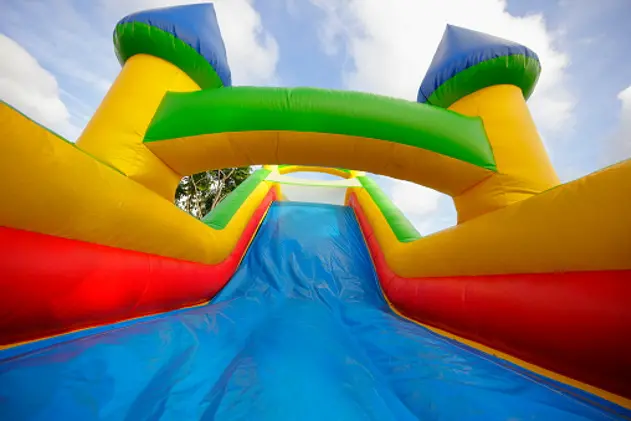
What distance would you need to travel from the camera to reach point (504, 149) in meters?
1.35

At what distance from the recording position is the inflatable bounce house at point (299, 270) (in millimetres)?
647

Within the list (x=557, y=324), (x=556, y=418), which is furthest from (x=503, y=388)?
(x=557, y=324)

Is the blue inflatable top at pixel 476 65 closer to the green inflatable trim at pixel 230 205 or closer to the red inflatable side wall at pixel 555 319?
the red inflatable side wall at pixel 555 319

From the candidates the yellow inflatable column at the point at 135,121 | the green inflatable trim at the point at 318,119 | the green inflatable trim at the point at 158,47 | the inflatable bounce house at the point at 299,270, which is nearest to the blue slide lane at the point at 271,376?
the inflatable bounce house at the point at 299,270

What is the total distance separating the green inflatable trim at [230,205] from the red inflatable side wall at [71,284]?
72 centimetres

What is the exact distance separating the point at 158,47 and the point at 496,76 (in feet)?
6.22

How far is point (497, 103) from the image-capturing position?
57.2 inches

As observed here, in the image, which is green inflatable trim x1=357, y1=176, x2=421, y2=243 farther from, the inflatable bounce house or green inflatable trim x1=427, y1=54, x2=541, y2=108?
green inflatable trim x1=427, y1=54, x2=541, y2=108

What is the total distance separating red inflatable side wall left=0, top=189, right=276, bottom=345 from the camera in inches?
27.2

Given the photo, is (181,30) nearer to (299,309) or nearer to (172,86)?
(172,86)

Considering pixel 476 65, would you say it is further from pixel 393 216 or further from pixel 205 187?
pixel 205 187

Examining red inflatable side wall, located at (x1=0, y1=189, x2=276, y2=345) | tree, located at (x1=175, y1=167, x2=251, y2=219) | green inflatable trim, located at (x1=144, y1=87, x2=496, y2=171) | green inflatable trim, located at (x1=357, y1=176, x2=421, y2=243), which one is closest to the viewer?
red inflatable side wall, located at (x1=0, y1=189, x2=276, y2=345)

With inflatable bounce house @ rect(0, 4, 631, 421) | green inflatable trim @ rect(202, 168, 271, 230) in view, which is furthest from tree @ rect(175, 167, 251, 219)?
inflatable bounce house @ rect(0, 4, 631, 421)

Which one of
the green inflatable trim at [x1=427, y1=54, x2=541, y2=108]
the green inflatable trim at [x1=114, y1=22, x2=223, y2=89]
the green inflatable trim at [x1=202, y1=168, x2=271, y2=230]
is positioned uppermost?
the green inflatable trim at [x1=427, y1=54, x2=541, y2=108]
